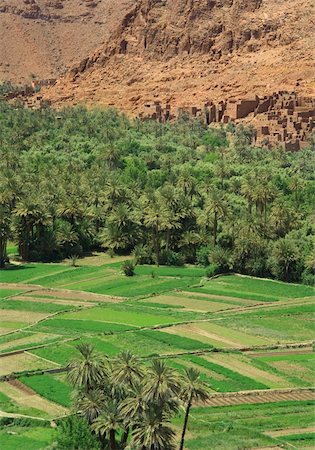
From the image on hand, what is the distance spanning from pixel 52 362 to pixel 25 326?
6837 millimetres

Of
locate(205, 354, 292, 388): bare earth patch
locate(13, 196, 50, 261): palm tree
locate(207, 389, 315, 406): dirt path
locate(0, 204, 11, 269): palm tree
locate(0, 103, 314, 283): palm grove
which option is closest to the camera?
locate(207, 389, 315, 406): dirt path

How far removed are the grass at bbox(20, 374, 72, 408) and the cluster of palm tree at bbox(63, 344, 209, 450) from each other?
4.41 metres

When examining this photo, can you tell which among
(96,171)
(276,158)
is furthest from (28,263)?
(276,158)

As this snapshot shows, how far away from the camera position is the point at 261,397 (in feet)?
118

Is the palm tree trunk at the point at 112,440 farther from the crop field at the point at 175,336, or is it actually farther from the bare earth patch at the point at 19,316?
the bare earth patch at the point at 19,316

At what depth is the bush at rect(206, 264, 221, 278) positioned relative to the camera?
192ft

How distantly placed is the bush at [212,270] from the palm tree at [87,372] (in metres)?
28.3

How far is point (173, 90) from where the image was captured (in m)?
121

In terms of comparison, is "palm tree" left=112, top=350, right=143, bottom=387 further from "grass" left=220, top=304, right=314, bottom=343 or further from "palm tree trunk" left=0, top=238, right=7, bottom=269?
"palm tree trunk" left=0, top=238, right=7, bottom=269

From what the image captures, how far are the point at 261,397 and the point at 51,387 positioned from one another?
8493 mm

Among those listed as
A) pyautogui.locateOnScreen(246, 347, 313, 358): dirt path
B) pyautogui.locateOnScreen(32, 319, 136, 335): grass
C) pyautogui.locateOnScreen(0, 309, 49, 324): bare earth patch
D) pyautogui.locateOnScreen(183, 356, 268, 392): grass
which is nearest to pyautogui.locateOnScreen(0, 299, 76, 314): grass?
pyautogui.locateOnScreen(0, 309, 49, 324): bare earth patch

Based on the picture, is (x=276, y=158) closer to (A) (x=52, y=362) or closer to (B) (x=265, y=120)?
(B) (x=265, y=120)

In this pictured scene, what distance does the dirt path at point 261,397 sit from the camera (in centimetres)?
3538

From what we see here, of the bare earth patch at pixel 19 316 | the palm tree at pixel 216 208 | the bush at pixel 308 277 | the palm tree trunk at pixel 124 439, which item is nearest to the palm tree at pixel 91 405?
the palm tree trunk at pixel 124 439
